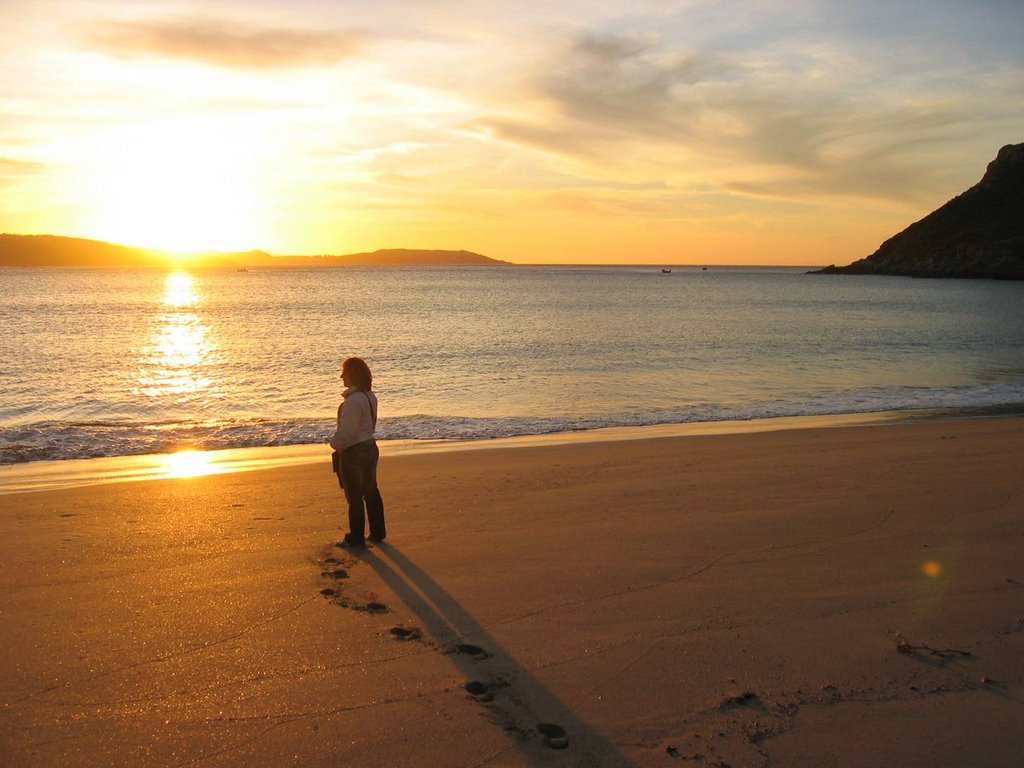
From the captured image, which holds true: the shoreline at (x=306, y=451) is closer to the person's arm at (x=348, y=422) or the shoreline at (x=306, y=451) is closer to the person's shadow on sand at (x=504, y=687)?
the person's arm at (x=348, y=422)

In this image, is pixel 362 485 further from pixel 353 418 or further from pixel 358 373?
pixel 358 373

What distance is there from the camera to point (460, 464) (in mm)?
11180

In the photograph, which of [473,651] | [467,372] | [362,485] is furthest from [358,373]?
[467,372]

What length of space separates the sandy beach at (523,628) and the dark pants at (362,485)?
1.25 ft

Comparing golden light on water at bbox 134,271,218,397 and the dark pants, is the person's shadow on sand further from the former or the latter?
golden light on water at bbox 134,271,218,397

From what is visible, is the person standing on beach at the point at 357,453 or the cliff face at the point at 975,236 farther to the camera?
the cliff face at the point at 975,236

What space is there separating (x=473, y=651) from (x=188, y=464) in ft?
28.9

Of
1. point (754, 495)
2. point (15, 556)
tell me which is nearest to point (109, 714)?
point (15, 556)

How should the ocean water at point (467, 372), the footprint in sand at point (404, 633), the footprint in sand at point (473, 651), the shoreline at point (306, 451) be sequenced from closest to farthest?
the footprint in sand at point (473, 651) → the footprint in sand at point (404, 633) → the shoreline at point (306, 451) → the ocean water at point (467, 372)

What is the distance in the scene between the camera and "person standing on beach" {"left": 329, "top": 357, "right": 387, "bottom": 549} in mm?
7004

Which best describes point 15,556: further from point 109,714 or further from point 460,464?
point 460,464

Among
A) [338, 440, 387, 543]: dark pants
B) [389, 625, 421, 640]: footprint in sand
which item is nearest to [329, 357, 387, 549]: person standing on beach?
[338, 440, 387, 543]: dark pants

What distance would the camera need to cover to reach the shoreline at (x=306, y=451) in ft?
36.2

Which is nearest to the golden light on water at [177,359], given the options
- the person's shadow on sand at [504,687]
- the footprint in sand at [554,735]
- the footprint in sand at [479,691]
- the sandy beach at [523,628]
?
the sandy beach at [523,628]
